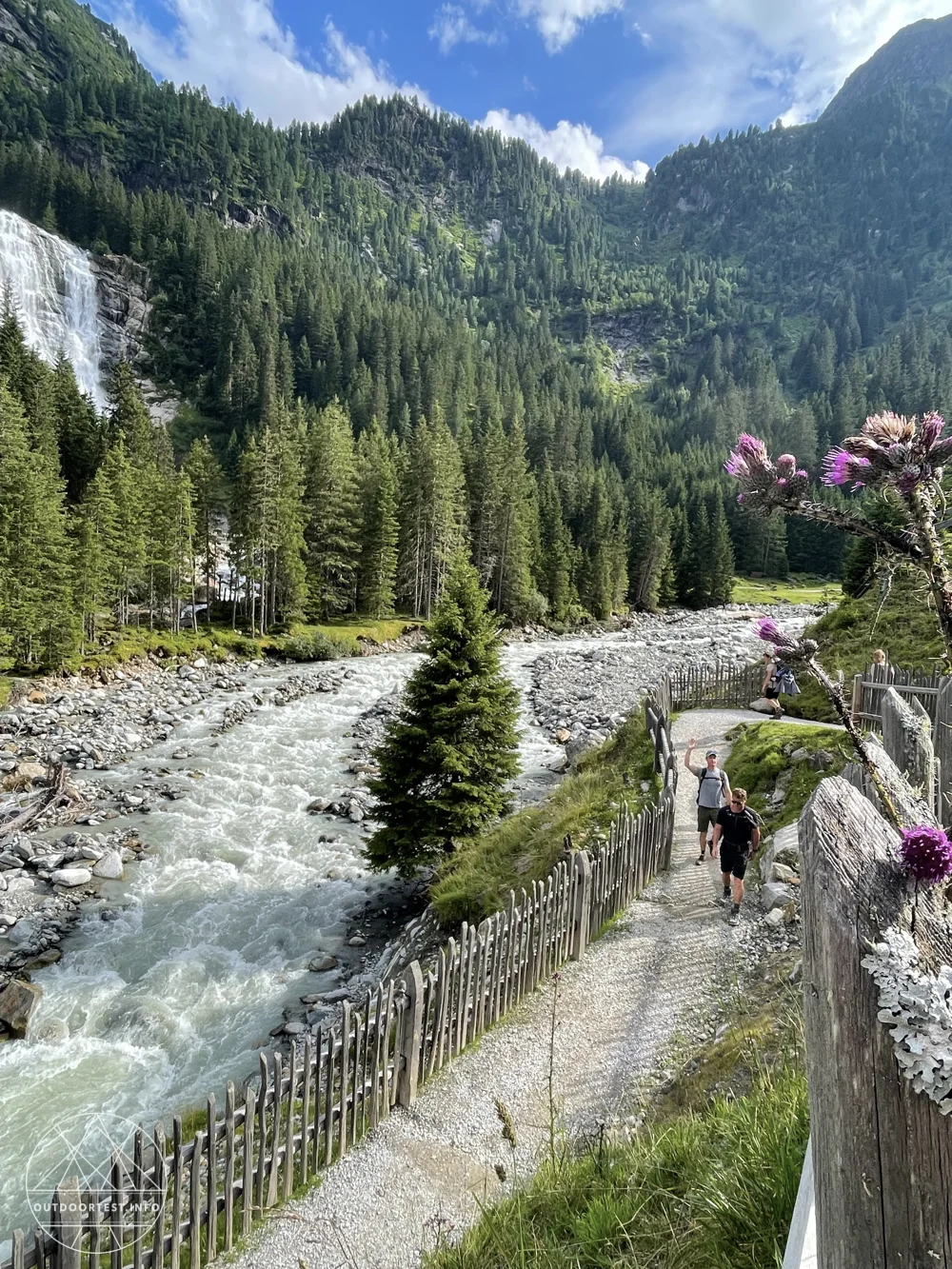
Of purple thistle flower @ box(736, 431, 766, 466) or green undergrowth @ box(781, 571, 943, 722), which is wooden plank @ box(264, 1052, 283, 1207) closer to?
purple thistle flower @ box(736, 431, 766, 466)

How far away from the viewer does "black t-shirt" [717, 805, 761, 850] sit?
939cm

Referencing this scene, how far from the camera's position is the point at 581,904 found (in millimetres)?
8938

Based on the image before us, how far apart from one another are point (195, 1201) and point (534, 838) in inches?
344

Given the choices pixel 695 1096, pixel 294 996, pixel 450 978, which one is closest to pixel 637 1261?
pixel 695 1096

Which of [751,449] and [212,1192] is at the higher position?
[751,449]

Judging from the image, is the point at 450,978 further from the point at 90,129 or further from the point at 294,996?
the point at 90,129

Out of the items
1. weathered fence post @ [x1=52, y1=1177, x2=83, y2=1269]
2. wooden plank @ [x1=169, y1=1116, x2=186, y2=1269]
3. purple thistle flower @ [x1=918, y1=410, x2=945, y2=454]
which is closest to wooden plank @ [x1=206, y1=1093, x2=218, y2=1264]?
wooden plank @ [x1=169, y1=1116, x2=186, y2=1269]

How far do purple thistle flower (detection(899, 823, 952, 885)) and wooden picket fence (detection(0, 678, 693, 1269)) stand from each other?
5.13 metres

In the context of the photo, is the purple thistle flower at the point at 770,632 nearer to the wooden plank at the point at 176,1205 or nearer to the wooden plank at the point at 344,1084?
the wooden plank at the point at 176,1205

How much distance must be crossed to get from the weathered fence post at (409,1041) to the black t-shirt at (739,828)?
16.8ft

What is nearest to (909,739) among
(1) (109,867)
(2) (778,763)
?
(2) (778,763)

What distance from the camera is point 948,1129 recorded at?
117 centimetres

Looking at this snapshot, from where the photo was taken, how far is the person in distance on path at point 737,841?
9406 mm

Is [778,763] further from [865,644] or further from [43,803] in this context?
[43,803]
